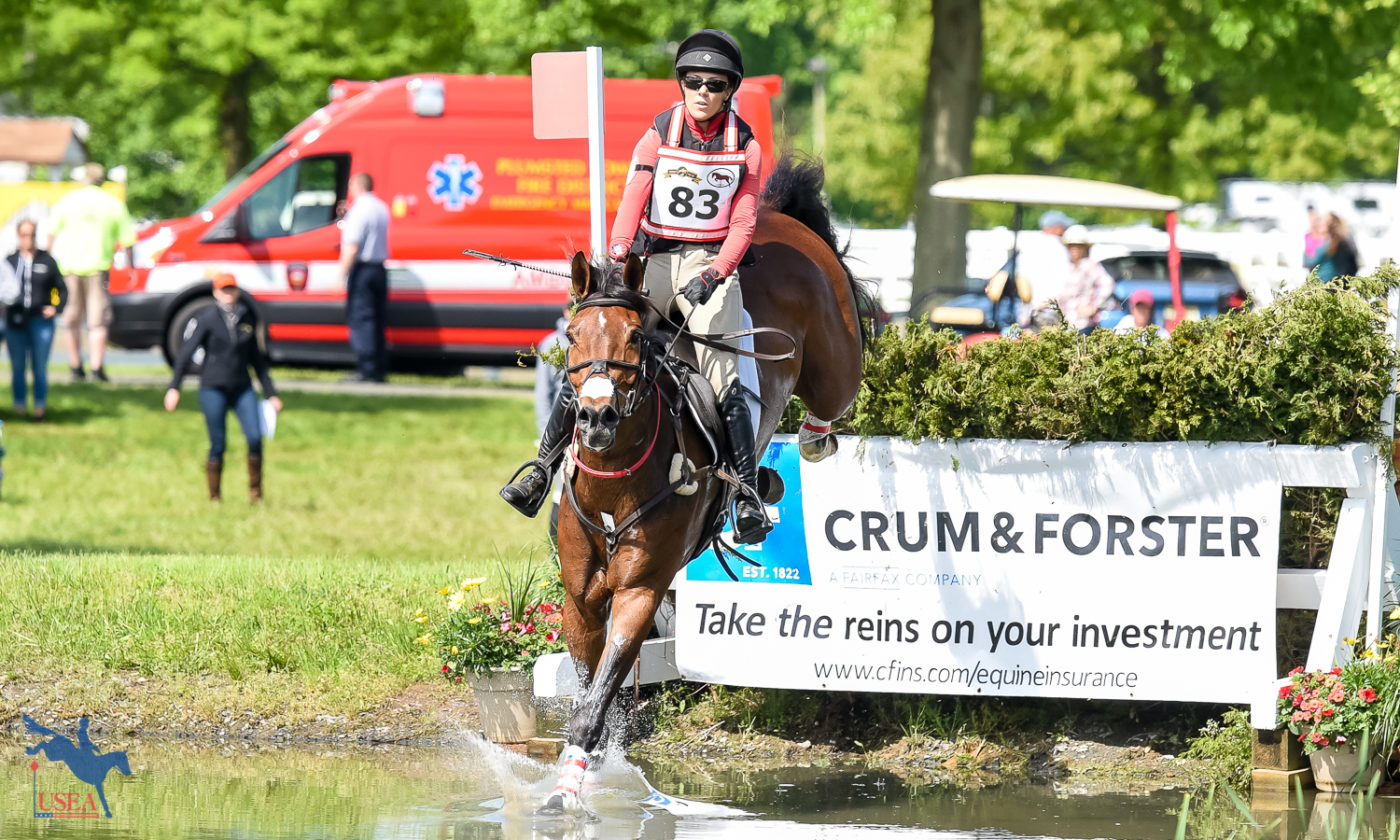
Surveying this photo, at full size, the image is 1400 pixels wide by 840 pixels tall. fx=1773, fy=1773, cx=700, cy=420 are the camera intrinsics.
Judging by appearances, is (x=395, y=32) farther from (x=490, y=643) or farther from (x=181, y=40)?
(x=490, y=643)

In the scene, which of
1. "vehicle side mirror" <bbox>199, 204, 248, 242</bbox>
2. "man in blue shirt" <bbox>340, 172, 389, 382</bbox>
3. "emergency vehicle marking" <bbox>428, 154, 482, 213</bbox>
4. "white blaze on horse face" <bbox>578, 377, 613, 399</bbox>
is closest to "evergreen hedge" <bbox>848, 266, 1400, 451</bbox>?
"white blaze on horse face" <bbox>578, 377, 613, 399</bbox>

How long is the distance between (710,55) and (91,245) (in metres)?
15.6

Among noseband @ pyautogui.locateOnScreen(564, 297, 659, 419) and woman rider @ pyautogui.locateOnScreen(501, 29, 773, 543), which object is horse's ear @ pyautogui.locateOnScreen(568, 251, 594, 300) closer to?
noseband @ pyautogui.locateOnScreen(564, 297, 659, 419)

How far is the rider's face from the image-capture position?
23.8 ft

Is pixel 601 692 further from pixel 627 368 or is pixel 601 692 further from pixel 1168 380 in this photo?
pixel 1168 380

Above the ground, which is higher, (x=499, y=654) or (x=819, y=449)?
(x=819, y=449)

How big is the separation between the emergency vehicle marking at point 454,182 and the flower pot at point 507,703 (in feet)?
43.1

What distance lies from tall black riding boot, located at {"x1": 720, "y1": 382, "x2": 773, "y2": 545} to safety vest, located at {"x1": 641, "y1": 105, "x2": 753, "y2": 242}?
2.36 ft

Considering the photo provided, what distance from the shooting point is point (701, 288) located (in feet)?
22.9

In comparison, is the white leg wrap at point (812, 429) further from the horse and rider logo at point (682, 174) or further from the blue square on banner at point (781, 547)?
the horse and rider logo at point (682, 174)

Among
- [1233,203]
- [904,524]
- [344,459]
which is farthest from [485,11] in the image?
[1233,203]

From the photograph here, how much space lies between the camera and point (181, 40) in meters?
27.8

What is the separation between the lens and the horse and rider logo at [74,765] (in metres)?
6.67

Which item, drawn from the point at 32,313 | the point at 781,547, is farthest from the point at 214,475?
the point at 781,547
